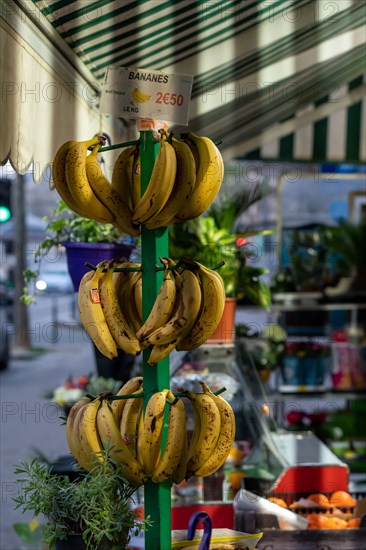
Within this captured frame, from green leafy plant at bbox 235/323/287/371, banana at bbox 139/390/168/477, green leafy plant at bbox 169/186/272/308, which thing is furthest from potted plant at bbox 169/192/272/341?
green leafy plant at bbox 235/323/287/371

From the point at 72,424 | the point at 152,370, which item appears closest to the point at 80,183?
the point at 152,370

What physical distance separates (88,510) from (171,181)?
102cm

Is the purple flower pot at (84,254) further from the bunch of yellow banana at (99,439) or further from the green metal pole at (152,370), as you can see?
the bunch of yellow banana at (99,439)

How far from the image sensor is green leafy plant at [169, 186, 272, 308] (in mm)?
4516

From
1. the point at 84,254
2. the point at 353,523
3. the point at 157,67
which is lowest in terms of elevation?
the point at 353,523

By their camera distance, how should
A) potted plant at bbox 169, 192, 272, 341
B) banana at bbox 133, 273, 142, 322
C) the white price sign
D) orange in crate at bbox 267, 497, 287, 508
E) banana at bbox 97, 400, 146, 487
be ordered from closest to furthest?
banana at bbox 97, 400, 146, 487 → the white price sign → banana at bbox 133, 273, 142, 322 → orange in crate at bbox 267, 497, 287, 508 → potted plant at bbox 169, 192, 272, 341

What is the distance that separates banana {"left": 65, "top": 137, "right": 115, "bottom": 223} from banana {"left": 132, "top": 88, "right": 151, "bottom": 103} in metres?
0.23

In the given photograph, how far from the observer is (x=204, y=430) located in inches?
109

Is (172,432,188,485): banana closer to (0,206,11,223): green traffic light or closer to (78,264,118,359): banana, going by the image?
(78,264,118,359): banana

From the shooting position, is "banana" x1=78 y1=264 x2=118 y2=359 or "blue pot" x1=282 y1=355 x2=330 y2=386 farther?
"blue pot" x1=282 y1=355 x2=330 y2=386

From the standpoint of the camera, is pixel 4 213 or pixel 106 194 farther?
pixel 4 213

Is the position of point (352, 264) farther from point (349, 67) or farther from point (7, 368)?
point (7, 368)

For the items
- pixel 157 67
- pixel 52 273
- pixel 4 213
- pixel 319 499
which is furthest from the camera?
pixel 52 273

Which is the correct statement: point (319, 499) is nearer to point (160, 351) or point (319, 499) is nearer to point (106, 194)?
point (160, 351)
